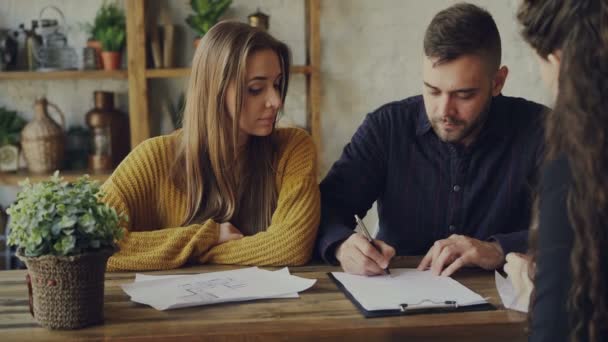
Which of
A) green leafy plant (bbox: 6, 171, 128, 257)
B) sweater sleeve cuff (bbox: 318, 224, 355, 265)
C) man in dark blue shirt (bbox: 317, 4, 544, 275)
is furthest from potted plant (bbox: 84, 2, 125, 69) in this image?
green leafy plant (bbox: 6, 171, 128, 257)

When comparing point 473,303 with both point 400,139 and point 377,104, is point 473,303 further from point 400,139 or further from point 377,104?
point 377,104

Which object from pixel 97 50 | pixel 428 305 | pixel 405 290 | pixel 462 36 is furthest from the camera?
pixel 97 50

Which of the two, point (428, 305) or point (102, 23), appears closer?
point (428, 305)

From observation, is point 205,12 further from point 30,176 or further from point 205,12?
point 30,176

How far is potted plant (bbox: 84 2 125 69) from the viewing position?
3.83m

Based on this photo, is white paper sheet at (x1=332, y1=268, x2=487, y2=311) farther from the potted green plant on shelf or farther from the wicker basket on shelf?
the potted green plant on shelf

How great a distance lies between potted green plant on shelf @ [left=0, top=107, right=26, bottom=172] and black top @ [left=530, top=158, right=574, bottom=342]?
325cm

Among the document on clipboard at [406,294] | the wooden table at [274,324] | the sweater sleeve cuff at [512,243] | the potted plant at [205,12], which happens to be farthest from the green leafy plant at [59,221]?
the potted plant at [205,12]

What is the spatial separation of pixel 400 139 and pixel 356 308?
87 centimetres

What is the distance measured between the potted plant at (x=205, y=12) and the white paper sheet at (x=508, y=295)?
2405mm

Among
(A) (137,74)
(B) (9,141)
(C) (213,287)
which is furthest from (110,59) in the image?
(C) (213,287)

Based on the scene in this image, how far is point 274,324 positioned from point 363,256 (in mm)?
400

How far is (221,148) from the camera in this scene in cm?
217

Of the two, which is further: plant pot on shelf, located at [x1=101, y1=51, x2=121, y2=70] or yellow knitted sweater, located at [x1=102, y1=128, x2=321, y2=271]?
plant pot on shelf, located at [x1=101, y1=51, x2=121, y2=70]
